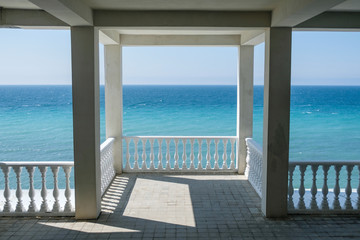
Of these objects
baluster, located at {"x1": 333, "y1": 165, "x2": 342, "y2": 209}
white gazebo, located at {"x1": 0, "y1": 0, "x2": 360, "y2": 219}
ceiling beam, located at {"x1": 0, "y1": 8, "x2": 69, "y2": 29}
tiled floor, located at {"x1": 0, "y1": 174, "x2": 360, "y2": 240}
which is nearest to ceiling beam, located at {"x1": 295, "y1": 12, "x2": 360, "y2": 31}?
white gazebo, located at {"x1": 0, "y1": 0, "x2": 360, "y2": 219}

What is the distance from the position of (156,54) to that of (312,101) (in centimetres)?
2426

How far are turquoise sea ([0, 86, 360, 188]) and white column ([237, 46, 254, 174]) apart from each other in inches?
478

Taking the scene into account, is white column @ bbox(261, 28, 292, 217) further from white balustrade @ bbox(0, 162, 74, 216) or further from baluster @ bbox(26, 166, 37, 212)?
baluster @ bbox(26, 166, 37, 212)

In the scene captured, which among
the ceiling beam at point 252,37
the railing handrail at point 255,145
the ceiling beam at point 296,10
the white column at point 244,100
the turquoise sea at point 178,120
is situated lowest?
the turquoise sea at point 178,120

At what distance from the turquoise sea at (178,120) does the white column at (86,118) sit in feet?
40.1

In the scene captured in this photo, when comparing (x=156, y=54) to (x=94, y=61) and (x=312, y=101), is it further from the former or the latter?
(x=94, y=61)

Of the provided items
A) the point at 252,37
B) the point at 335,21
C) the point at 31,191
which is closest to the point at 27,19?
the point at 31,191

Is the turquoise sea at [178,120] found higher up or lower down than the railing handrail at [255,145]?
lower down

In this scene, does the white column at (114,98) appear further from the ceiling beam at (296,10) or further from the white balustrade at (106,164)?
the ceiling beam at (296,10)

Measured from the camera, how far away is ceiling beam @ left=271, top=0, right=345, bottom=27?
3.55 meters

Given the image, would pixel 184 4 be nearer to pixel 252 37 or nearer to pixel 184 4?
pixel 184 4

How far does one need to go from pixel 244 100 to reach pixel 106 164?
3316 mm

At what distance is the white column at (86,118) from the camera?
5.04 metres

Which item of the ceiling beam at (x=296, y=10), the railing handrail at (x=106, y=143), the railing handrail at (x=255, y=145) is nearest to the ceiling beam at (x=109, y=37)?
the railing handrail at (x=106, y=143)
